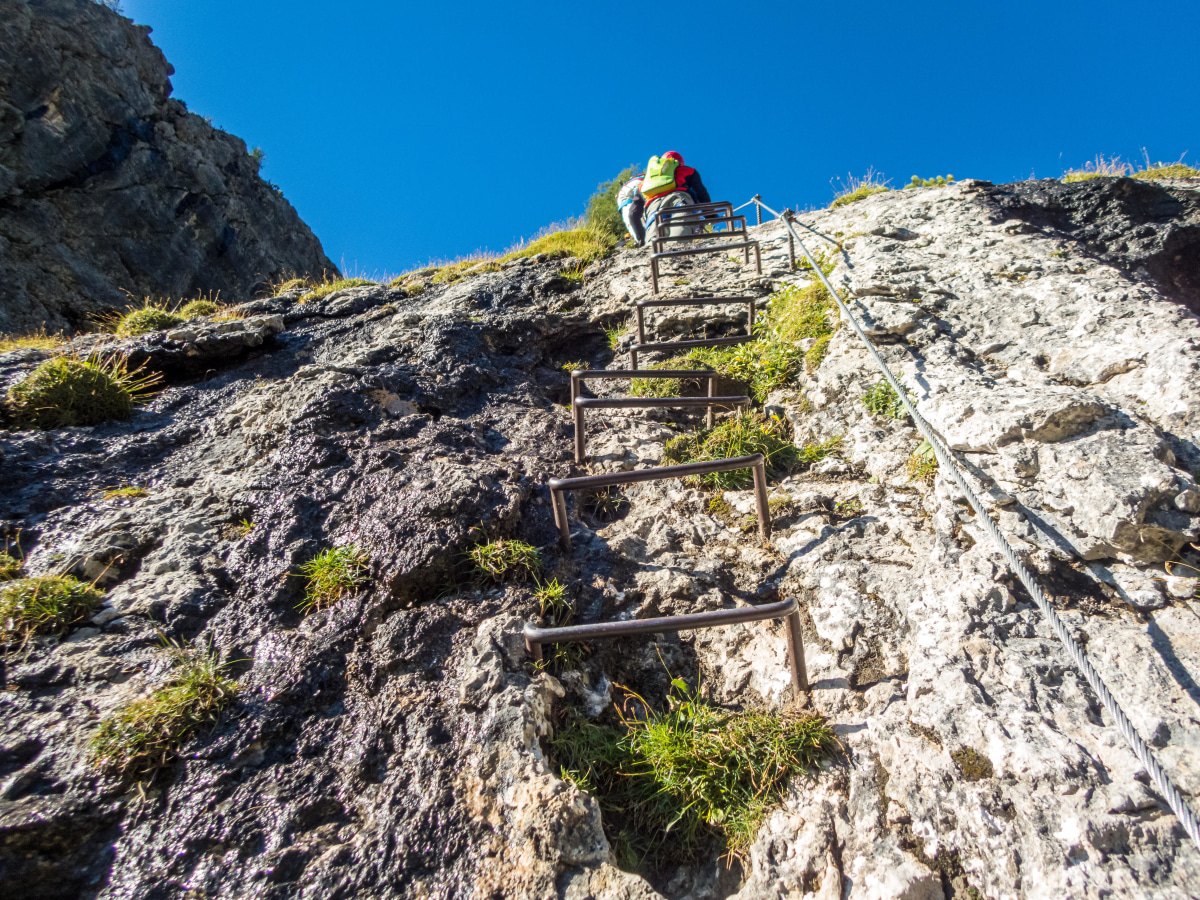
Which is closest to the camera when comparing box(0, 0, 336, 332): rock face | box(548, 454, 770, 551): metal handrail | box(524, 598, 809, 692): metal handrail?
box(524, 598, 809, 692): metal handrail

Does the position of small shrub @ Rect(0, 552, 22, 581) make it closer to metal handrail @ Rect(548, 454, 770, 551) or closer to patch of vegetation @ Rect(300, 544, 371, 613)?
patch of vegetation @ Rect(300, 544, 371, 613)

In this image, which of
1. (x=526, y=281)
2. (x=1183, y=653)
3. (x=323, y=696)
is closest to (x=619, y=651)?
(x=323, y=696)

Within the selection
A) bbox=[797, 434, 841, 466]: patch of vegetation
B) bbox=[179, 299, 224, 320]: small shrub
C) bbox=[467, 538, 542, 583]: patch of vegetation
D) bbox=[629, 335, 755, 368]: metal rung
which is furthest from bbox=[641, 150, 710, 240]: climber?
bbox=[467, 538, 542, 583]: patch of vegetation

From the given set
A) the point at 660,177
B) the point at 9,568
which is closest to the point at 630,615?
the point at 9,568

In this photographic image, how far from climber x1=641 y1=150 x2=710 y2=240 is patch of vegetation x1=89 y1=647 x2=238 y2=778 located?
9.11 meters

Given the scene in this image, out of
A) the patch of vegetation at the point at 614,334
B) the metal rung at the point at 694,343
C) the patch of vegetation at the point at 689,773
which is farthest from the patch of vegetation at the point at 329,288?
the patch of vegetation at the point at 689,773

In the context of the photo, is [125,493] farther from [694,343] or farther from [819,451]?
[819,451]

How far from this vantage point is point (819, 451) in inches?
165

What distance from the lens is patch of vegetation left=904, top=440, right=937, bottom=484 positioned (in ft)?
11.5

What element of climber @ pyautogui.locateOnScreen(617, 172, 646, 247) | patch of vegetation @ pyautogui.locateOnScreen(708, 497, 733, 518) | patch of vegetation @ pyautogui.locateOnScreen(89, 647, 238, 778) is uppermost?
climber @ pyautogui.locateOnScreen(617, 172, 646, 247)

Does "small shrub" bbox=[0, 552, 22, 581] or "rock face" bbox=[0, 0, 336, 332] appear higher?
"rock face" bbox=[0, 0, 336, 332]

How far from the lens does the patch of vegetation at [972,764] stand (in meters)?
2.03

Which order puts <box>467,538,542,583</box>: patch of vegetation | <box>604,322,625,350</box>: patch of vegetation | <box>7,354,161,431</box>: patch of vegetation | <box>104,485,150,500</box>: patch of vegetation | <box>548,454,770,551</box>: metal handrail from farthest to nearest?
<box>604,322,625,350</box>: patch of vegetation, <box>7,354,161,431</box>: patch of vegetation, <box>104,485,150,500</box>: patch of vegetation, <box>548,454,770,551</box>: metal handrail, <box>467,538,542,583</box>: patch of vegetation

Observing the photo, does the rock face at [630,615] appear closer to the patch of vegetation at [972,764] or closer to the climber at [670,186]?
the patch of vegetation at [972,764]
